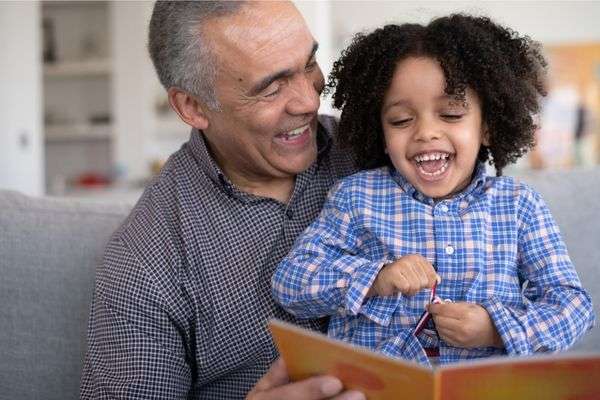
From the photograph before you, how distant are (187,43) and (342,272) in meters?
0.61

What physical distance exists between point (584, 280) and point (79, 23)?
6344mm

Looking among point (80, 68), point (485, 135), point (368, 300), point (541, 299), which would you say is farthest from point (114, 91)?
point (541, 299)

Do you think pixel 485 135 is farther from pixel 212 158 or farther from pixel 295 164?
pixel 212 158

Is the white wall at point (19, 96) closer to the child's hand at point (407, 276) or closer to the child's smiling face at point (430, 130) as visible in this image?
the child's smiling face at point (430, 130)

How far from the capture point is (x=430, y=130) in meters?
1.44

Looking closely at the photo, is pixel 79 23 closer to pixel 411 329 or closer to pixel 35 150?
A: pixel 35 150

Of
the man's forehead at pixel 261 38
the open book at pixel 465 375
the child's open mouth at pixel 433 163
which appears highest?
the man's forehead at pixel 261 38

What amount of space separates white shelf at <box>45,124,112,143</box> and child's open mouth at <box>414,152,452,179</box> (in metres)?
6.07

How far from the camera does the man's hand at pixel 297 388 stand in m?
1.15

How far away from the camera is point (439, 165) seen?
1465 mm

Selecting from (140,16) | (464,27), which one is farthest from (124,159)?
(464,27)

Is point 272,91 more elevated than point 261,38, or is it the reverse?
point 261,38

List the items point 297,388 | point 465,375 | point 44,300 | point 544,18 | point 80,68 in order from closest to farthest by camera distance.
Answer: point 465,375
point 297,388
point 44,300
point 544,18
point 80,68

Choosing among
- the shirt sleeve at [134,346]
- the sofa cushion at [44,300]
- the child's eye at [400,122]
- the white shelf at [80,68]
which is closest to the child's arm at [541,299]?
the child's eye at [400,122]
